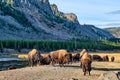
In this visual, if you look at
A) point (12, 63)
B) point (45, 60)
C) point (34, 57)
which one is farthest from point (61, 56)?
point (12, 63)

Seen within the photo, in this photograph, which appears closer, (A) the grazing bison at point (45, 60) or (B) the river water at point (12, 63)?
(A) the grazing bison at point (45, 60)

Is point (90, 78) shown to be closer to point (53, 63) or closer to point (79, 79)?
point (79, 79)

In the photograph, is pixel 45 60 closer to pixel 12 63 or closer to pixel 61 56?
pixel 61 56

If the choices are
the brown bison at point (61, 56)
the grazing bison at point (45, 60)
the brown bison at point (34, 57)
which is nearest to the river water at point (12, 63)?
the brown bison at point (34, 57)

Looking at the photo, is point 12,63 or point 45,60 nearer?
point 45,60

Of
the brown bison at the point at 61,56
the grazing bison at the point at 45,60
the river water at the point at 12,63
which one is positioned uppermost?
the brown bison at the point at 61,56

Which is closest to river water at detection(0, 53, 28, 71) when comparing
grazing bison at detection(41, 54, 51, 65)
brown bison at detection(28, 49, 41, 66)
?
brown bison at detection(28, 49, 41, 66)

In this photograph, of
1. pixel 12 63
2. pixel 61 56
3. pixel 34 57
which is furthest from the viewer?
pixel 12 63

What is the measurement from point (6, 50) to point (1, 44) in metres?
4.89

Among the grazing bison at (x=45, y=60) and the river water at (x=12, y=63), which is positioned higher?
the grazing bison at (x=45, y=60)

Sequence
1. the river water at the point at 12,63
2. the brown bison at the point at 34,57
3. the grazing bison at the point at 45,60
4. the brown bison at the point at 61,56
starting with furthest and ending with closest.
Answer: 1. the river water at the point at 12,63
2. the grazing bison at the point at 45,60
3. the brown bison at the point at 34,57
4. the brown bison at the point at 61,56

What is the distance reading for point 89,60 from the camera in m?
46.1

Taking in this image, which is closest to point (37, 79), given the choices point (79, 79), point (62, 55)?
point (79, 79)

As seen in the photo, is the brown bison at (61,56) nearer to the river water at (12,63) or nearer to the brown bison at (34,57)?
the brown bison at (34,57)
